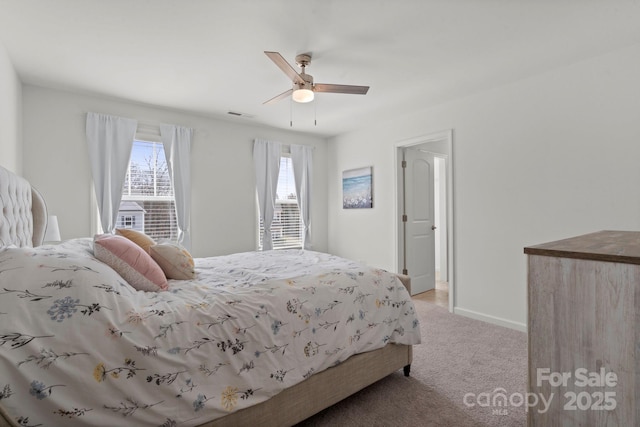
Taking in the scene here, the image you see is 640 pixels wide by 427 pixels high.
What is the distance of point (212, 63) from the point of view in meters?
2.76

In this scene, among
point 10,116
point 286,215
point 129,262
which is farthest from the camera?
point 286,215

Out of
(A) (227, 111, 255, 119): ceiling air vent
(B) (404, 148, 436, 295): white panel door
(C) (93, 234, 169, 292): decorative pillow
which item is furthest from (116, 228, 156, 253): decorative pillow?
(B) (404, 148, 436, 295): white panel door

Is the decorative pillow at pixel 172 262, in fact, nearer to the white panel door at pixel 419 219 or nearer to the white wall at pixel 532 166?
the white wall at pixel 532 166

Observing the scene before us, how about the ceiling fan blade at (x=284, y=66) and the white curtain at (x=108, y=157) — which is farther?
the white curtain at (x=108, y=157)

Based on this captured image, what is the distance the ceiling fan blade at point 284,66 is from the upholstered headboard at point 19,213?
1701 mm

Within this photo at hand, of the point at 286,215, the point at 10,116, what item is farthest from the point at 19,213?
the point at 286,215

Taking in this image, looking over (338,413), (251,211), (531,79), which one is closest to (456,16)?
(531,79)

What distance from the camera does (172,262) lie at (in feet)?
6.68

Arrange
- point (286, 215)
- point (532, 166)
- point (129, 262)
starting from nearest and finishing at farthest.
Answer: point (129, 262), point (532, 166), point (286, 215)

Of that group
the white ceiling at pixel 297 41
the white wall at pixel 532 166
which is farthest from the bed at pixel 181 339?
the white wall at pixel 532 166

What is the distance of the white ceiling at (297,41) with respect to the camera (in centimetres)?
203

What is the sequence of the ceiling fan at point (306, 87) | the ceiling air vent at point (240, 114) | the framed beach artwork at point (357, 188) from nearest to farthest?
the ceiling fan at point (306, 87) → the ceiling air vent at point (240, 114) → the framed beach artwork at point (357, 188)

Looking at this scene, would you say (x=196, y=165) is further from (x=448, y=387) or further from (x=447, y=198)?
(x=448, y=387)

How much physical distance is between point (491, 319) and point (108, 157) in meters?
4.72
